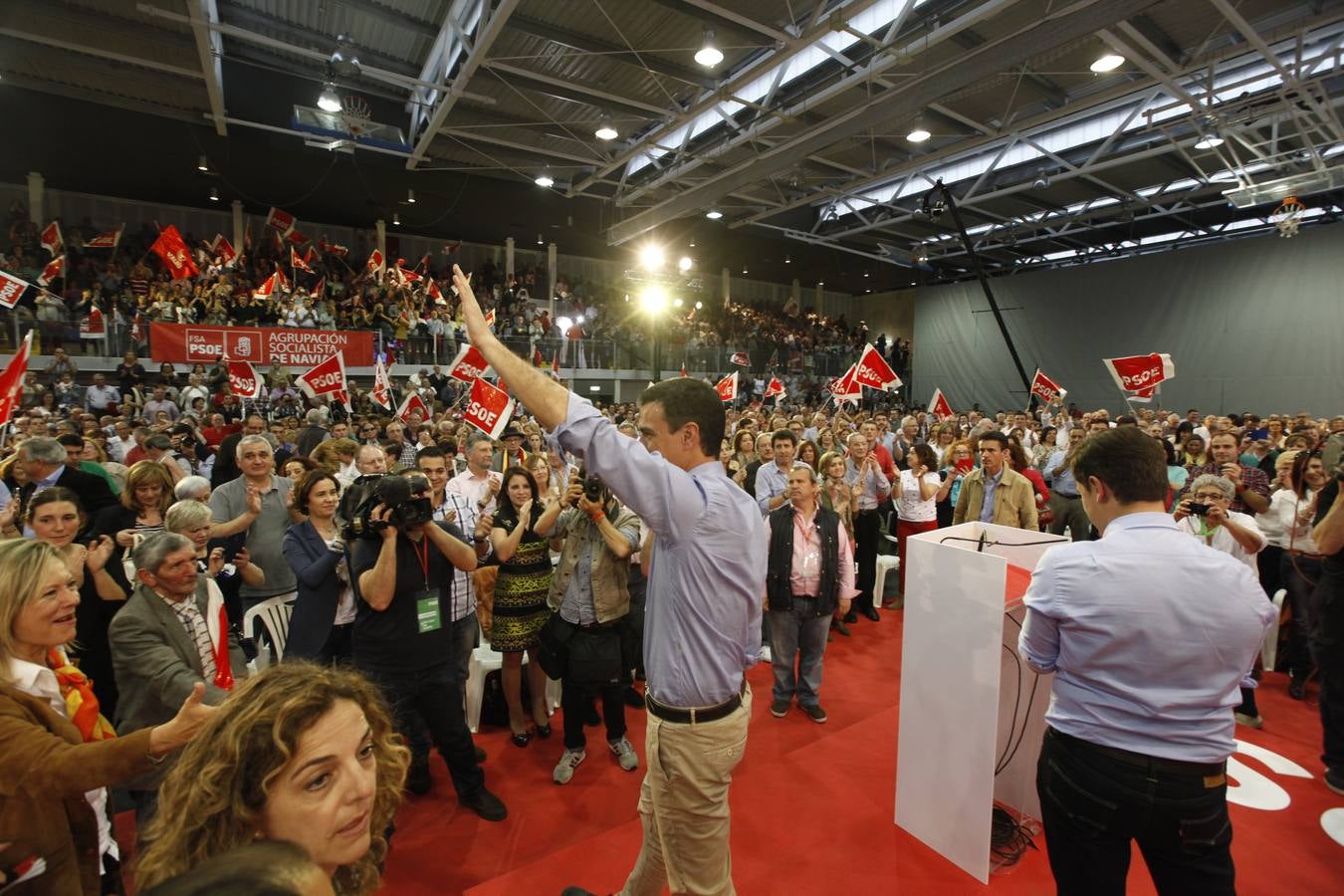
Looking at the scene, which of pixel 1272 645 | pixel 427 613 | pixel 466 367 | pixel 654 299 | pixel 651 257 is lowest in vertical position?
pixel 1272 645

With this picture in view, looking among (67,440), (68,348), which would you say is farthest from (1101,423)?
(68,348)

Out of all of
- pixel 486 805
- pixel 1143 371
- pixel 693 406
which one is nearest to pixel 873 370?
pixel 1143 371

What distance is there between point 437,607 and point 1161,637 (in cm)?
283

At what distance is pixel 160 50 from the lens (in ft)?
29.9

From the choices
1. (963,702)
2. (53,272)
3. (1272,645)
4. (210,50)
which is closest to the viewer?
(963,702)

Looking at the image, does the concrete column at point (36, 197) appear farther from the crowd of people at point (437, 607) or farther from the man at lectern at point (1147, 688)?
the man at lectern at point (1147, 688)

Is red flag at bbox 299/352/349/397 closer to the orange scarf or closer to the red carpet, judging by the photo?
the red carpet

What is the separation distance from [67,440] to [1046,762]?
6463mm

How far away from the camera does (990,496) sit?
5.32 meters

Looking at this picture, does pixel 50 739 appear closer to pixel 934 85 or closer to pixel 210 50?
pixel 934 85

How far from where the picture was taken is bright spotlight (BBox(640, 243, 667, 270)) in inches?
678

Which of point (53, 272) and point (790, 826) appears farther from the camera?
point (53, 272)

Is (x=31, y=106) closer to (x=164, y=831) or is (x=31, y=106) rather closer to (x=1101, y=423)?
(x=164, y=831)

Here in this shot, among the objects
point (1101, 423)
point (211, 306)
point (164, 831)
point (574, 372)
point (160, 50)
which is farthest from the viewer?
point (574, 372)
